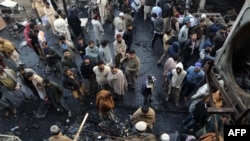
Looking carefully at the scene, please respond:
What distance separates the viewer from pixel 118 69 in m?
8.45

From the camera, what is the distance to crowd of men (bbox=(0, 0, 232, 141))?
311 inches

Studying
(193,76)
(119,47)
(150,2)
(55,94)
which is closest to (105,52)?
(119,47)

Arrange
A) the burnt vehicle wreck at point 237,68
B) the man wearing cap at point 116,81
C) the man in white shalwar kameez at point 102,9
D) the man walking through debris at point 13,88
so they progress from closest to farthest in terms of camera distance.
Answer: the burnt vehicle wreck at point 237,68 → the man wearing cap at point 116,81 → the man walking through debris at point 13,88 → the man in white shalwar kameez at point 102,9

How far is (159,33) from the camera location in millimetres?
10719

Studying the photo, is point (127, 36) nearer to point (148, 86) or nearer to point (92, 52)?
point (92, 52)

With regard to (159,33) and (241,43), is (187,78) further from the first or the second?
(241,43)

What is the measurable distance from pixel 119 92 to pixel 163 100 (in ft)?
5.48

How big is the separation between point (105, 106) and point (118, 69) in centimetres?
137

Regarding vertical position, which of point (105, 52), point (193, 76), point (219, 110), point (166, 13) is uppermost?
point (219, 110)

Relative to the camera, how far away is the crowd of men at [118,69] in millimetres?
7902

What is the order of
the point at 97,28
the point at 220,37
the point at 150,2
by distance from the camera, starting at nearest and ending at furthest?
the point at 220,37 < the point at 97,28 < the point at 150,2

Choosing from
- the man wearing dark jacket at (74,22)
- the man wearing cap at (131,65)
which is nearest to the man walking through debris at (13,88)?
the man wearing dark jacket at (74,22)

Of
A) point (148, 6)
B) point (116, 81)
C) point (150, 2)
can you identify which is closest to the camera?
point (116, 81)

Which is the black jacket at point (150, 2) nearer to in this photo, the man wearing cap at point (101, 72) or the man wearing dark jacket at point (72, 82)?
the man wearing cap at point (101, 72)
